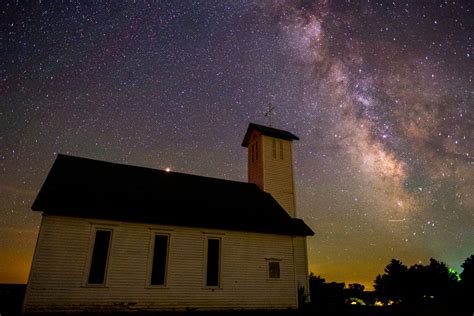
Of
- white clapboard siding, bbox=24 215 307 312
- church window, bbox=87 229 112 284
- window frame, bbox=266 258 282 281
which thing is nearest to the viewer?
white clapboard siding, bbox=24 215 307 312

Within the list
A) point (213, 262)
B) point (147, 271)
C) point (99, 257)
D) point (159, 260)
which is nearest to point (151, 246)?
point (159, 260)

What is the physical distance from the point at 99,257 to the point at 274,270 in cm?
908

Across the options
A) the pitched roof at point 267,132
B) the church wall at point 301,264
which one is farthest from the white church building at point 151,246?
the pitched roof at point 267,132

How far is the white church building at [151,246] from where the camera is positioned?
1421 centimetres

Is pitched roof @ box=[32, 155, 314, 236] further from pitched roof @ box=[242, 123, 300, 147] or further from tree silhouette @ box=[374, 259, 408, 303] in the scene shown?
tree silhouette @ box=[374, 259, 408, 303]

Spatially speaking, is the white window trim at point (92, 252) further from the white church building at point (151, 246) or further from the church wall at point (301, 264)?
the church wall at point (301, 264)

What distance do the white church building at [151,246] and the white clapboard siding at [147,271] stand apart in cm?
4

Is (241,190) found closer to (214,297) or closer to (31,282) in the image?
(214,297)

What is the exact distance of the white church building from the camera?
14.2 metres

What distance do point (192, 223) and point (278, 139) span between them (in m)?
12.7

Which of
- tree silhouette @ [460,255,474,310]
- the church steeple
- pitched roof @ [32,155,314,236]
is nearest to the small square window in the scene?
pitched roof @ [32,155,314,236]

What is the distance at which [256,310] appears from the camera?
1686 cm

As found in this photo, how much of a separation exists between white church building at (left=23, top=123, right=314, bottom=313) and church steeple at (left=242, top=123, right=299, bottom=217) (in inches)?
136

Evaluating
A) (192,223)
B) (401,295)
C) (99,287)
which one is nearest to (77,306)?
(99,287)
